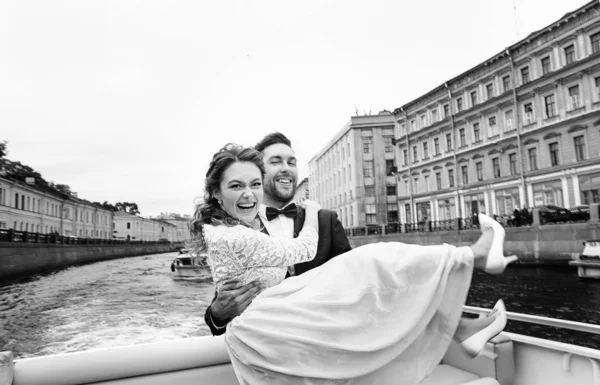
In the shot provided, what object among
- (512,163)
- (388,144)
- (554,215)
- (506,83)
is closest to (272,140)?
(554,215)

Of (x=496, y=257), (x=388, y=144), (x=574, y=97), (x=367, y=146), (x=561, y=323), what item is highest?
(x=388, y=144)

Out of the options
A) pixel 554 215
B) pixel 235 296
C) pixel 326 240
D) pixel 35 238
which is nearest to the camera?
pixel 235 296

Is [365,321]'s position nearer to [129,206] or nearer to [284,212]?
[284,212]

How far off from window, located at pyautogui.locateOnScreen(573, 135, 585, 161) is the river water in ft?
34.4

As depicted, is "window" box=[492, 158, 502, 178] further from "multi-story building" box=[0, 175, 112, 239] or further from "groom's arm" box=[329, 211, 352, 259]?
"multi-story building" box=[0, 175, 112, 239]

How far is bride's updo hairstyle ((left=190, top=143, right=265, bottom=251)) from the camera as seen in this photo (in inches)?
82.1

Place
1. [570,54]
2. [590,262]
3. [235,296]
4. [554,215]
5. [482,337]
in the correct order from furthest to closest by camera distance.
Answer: [570,54]
[554,215]
[590,262]
[235,296]
[482,337]

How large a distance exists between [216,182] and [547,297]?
12447mm

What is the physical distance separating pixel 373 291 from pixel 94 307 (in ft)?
46.4

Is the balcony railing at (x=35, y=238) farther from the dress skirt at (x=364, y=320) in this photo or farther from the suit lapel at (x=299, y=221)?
the dress skirt at (x=364, y=320)

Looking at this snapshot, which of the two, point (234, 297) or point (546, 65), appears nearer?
point (234, 297)

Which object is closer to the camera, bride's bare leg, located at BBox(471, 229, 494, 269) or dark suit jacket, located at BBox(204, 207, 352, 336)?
bride's bare leg, located at BBox(471, 229, 494, 269)

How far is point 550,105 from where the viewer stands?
85.3ft

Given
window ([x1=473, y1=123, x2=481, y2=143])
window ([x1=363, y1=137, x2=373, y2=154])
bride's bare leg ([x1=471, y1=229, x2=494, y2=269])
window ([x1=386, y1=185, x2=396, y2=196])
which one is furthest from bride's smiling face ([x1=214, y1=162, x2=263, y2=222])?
window ([x1=386, y1=185, x2=396, y2=196])
